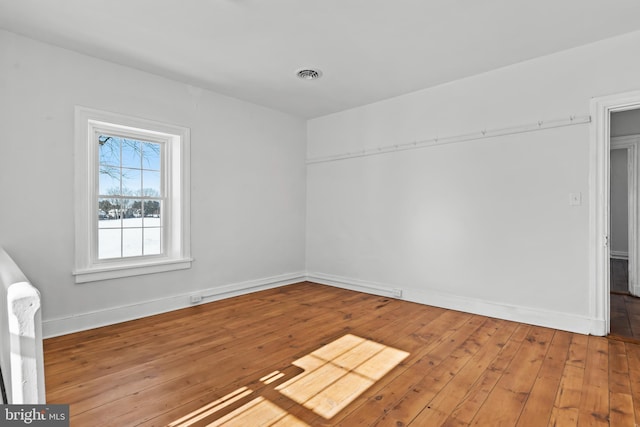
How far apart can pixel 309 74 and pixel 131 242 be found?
2.80 m

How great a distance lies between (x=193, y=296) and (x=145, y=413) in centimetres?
231

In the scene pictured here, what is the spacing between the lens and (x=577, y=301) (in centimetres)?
332

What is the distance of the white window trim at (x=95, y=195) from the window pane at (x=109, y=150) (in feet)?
0.33

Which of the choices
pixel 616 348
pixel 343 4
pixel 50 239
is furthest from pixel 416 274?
pixel 50 239

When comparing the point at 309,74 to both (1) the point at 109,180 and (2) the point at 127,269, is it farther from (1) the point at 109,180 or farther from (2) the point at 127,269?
(2) the point at 127,269

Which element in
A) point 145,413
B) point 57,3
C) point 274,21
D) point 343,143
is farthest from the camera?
point 343,143

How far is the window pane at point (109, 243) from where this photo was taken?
144 inches

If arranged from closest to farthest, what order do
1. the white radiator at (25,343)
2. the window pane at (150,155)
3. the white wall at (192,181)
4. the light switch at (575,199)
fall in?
the white radiator at (25,343)
the white wall at (192,181)
the light switch at (575,199)
the window pane at (150,155)

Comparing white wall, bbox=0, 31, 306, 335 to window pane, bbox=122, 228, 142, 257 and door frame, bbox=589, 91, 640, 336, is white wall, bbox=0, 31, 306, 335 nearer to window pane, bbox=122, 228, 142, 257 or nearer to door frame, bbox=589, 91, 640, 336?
window pane, bbox=122, 228, 142, 257

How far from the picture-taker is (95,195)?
3.58m

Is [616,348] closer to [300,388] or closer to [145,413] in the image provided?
[300,388]

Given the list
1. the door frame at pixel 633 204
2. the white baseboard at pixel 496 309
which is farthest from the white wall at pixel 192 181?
the door frame at pixel 633 204

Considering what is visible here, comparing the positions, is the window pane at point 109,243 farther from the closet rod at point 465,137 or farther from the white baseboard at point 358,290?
the closet rod at point 465,137

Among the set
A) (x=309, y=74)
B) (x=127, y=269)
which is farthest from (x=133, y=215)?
(x=309, y=74)
